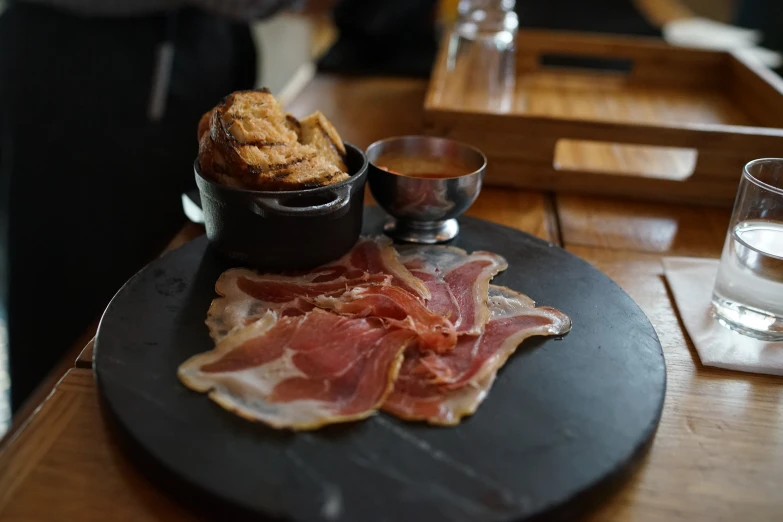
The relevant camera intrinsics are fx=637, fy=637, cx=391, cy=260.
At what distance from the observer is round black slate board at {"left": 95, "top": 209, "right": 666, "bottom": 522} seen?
1.99 ft

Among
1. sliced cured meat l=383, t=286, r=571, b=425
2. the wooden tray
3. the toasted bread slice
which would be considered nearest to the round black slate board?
sliced cured meat l=383, t=286, r=571, b=425

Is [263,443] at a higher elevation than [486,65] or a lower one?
lower

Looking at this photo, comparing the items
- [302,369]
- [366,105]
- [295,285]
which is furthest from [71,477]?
[366,105]

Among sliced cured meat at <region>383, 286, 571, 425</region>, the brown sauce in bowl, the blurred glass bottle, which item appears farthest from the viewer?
the blurred glass bottle

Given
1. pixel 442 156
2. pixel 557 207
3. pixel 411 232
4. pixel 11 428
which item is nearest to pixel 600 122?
pixel 557 207

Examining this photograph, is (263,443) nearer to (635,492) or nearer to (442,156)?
(635,492)

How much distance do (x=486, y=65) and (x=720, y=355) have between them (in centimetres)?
108

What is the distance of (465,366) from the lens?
0.78 meters

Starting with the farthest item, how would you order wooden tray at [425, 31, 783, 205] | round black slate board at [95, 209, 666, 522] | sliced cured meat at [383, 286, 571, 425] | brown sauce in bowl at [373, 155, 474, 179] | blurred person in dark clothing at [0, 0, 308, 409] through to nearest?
blurred person in dark clothing at [0, 0, 308, 409] < wooden tray at [425, 31, 783, 205] < brown sauce in bowl at [373, 155, 474, 179] < sliced cured meat at [383, 286, 571, 425] < round black slate board at [95, 209, 666, 522]

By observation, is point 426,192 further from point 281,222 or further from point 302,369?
point 302,369

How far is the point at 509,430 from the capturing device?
696 mm

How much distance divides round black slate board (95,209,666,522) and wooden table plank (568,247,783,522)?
0.13ft

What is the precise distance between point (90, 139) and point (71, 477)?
4.83ft

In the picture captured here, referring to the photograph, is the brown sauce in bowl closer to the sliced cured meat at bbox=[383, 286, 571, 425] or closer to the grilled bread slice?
the grilled bread slice
